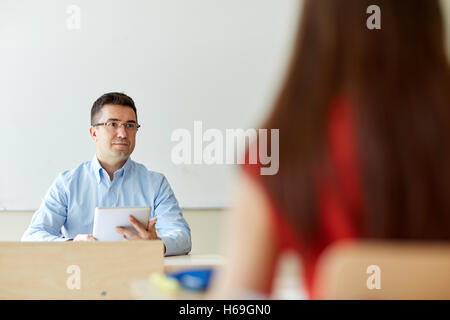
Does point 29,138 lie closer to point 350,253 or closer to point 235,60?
point 235,60

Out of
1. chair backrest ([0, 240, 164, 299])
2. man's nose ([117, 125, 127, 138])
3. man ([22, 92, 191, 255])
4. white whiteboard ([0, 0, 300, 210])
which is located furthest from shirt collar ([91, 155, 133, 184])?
chair backrest ([0, 240, 164, 299])

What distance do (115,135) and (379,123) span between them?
7.80ft

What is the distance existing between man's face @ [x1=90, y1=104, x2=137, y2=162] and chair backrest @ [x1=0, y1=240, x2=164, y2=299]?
1313 mm

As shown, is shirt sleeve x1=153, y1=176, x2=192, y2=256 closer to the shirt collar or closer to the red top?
the shirt collar

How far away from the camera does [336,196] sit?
0.65m

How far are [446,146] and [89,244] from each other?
3.86 feet

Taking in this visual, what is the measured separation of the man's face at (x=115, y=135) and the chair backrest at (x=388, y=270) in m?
2.36

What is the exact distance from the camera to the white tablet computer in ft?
6.45

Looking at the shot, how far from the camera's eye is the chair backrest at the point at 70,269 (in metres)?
1.58

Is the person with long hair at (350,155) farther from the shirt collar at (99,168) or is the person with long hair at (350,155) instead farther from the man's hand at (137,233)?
the shirt collar at (99,168)

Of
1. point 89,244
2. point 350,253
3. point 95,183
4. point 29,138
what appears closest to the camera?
point 350,253

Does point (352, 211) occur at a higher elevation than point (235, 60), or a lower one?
lower
